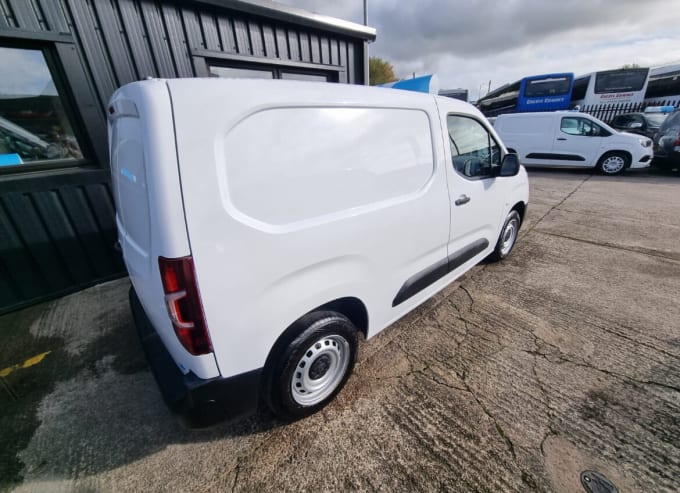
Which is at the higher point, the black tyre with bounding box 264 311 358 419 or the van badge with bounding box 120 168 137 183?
the van badge with bounding box 120 168 137 183

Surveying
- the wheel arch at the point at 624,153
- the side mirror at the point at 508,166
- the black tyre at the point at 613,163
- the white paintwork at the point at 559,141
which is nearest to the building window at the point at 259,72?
the side mirror at the point at 508,166

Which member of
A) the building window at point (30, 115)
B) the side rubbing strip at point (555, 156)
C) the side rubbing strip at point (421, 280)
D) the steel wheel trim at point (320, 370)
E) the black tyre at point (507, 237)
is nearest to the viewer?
the steel wheel trim at point (320, 370)

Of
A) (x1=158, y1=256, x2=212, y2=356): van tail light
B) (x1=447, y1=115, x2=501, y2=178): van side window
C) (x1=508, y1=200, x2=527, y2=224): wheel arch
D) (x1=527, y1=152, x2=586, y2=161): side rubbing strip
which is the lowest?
Result: (x1=527, y1=152, x2=586, y2=161): side rubbing strip

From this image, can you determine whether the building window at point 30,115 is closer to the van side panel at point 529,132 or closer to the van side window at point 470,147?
the van side window at point 470,147

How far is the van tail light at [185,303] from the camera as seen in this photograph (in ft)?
3.68

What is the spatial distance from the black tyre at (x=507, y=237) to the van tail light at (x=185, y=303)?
3211 millimetres

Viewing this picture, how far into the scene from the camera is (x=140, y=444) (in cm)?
168

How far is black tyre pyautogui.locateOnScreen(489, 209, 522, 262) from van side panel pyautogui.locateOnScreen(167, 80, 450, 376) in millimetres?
1981

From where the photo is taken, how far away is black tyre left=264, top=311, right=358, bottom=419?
151 cm

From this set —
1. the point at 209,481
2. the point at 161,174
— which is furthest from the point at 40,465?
the point at 161,174

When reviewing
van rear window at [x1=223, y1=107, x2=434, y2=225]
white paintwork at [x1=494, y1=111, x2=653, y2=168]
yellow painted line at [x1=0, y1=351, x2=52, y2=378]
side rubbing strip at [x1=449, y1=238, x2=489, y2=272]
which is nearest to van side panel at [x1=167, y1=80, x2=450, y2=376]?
van rear window at [x1=223, y1=107, x2=434, y2=225]

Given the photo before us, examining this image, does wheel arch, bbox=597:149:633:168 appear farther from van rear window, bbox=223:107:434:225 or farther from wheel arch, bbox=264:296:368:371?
wheel arch, bbox=264:296:368:371

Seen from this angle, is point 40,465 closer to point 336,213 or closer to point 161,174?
point 161,174

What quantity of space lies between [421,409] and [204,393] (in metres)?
1.30
